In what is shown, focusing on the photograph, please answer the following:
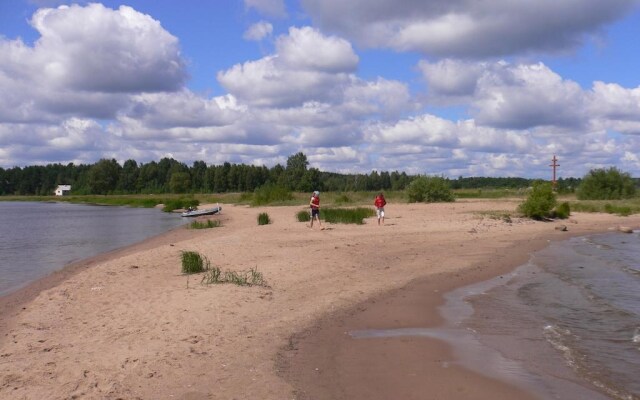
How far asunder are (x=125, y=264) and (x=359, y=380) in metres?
11.6

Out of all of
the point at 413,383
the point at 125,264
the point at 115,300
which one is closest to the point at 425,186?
the point at 125,264

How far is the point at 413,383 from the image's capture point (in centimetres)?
672

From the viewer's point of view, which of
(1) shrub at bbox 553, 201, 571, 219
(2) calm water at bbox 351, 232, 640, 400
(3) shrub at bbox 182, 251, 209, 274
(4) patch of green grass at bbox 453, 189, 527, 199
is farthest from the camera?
(4) patch of green grass at bbox 453, 189, 527, 199

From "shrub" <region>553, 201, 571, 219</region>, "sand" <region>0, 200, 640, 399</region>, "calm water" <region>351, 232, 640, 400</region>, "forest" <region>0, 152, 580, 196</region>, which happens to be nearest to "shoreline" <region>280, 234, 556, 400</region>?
"sand" <region>0, 200, 640, 399</region>

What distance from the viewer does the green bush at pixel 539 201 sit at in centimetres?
3497

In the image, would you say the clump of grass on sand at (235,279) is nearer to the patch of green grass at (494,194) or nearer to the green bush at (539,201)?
the green bush at (539,201)

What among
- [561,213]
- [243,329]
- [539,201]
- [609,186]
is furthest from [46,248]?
[609,186]

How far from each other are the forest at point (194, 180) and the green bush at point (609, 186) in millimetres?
43777

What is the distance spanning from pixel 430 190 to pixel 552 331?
42.6 metres

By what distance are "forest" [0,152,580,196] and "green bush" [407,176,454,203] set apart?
51.3m

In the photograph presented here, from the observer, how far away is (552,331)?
945cm

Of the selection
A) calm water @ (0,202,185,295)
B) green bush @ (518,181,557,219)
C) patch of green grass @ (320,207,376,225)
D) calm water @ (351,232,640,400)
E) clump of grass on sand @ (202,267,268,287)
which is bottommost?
calm water @ (0,202,185,295)

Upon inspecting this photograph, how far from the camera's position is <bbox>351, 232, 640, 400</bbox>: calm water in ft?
23.3

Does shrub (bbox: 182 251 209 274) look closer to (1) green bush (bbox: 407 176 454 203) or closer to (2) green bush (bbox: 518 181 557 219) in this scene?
(2) green bush (bbox: 518 181 557 219)
